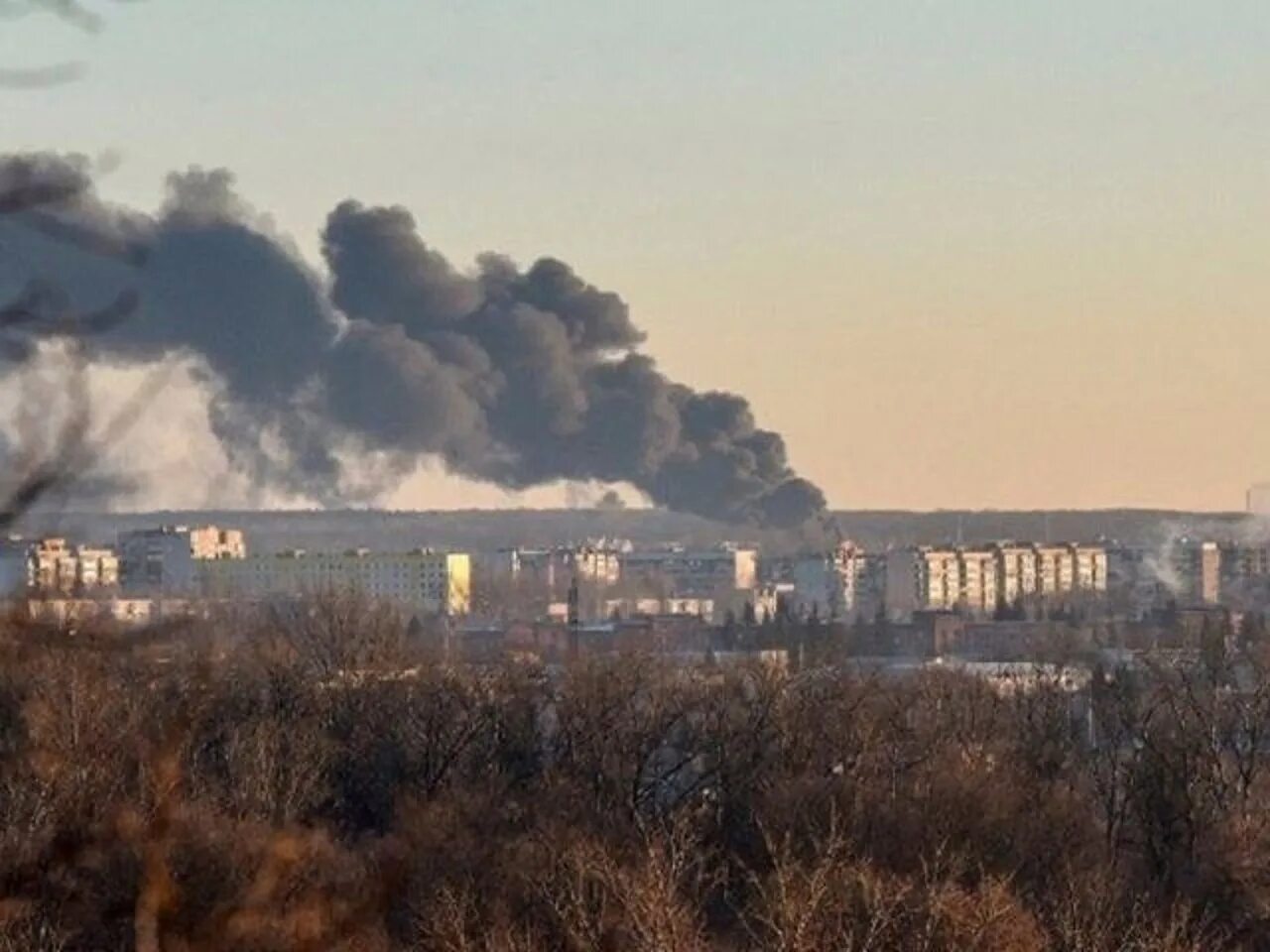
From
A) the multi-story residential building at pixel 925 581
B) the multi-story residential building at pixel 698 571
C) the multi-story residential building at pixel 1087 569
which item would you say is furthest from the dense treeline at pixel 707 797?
the multi-story residential building at pixel 698 571

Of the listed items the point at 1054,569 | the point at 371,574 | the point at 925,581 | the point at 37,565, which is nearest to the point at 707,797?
the point at 37,565

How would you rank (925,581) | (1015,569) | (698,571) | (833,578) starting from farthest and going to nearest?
1. (698,571)
2. (833,578)
3. (1015,569)
4. (925,581)

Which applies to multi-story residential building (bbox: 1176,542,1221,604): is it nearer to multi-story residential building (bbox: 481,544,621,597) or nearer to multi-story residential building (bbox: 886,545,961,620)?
multi-story residential building (bbox: 886,545,961,620)

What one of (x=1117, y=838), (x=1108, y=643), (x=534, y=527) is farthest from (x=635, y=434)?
(x=1117, y=838)

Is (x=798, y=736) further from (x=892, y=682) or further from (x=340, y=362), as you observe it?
(x=340, y=362)

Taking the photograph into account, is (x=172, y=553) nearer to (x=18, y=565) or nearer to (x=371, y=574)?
(x=371, y=574)

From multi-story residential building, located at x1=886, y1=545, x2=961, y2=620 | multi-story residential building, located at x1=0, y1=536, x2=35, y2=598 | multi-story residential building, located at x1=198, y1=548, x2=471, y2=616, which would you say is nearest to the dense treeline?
multi-story residential building, located at x1=0, y1=536, x2=35, y2=598
